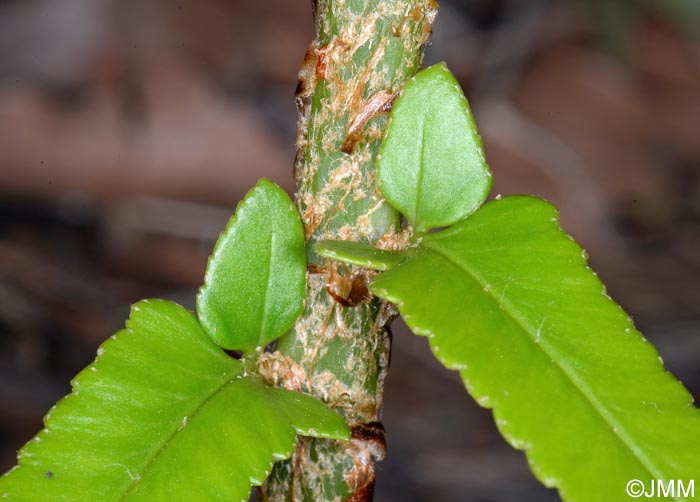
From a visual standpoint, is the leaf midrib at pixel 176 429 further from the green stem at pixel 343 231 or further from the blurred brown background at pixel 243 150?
the blurred brown background at pixel 243 150

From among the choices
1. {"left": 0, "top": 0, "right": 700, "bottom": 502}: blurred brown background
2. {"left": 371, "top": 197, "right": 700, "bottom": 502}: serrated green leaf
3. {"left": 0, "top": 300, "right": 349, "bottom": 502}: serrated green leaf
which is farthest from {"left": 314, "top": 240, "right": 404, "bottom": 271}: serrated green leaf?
{"left": 0, "top": 0, "right": 700, "bottom": 502}: blurred brown background

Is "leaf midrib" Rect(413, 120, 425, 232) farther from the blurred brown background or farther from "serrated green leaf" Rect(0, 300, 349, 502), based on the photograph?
the blurred brown background

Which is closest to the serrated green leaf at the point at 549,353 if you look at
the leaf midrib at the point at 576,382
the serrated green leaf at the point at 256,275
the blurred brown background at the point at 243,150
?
the leaf midrib at the point at 576,382

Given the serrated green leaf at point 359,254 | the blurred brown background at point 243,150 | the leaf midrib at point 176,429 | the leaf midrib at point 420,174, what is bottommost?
the leaf midrib at point 176,429

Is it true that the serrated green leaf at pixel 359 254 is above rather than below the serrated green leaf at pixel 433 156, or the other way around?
below

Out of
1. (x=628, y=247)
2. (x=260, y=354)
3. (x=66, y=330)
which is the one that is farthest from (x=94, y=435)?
(x=628, y=247)

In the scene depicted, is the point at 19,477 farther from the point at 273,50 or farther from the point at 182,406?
the point at 273,50

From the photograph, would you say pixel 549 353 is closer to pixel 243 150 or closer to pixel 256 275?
pixel 256 275

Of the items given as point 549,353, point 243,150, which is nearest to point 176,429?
point 549,353
